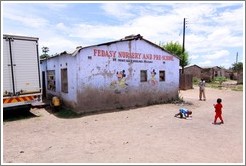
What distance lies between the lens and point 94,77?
42.1 feet

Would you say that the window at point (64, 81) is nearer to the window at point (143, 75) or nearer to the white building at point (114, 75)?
the white building at point (114, 75)

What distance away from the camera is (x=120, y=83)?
1389cm

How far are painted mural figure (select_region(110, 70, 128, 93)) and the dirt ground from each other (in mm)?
2244

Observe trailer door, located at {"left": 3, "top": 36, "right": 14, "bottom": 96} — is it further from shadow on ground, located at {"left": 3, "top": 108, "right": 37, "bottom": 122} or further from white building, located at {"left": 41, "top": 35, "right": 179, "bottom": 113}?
white building, located at {"left": 41, "top": 35, "right": 179, "bottom": 113}

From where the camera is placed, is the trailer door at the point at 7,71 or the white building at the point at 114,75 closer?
the trailer door at the point at 7,71

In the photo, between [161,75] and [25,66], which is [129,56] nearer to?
[161,75]

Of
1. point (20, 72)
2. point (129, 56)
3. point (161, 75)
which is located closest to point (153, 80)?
point (161, 75)

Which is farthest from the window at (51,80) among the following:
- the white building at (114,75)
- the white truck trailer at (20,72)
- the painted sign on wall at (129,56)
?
the white truck trailer at (20,72)

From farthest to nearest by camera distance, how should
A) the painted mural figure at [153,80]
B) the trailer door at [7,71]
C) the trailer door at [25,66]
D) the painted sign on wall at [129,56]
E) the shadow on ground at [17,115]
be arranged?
the painted mural figure at [153,80] → the painted sign on wall at [129,56] → the shadow on ground at [17,115] → the trailer door at [25,66] → the trailer door at [7,71]

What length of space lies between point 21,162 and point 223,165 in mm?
4449

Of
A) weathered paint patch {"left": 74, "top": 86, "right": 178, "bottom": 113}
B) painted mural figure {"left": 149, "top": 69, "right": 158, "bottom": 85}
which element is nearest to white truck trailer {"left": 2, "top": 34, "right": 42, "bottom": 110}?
weathered paint patch {"left": 74, "top": 86, "right": 178, "bottom": 113}

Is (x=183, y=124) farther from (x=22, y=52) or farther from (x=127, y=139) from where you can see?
(x=22, y=52)

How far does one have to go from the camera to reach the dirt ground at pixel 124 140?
237 inches

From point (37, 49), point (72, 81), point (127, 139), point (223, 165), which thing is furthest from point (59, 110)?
point (223, 165)
